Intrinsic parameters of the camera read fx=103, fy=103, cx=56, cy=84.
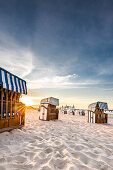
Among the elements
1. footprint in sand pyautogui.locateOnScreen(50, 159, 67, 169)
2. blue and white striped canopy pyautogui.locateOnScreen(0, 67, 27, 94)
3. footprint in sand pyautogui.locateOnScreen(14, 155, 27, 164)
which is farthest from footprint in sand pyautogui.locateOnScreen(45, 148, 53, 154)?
blue and white striped canopy pyautogui.locateOnScreen(0, 67, 27, 94)

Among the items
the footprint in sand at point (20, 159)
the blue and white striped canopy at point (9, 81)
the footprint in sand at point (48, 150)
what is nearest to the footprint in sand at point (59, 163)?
the footprint in sand at point (48, 150)

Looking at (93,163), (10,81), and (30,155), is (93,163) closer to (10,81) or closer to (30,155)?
(30,155)

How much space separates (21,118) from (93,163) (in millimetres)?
5182

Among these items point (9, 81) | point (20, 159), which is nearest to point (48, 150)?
point (20, 159)

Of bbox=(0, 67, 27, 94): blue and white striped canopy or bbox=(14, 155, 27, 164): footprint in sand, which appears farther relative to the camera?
bbox=(0, 67, 27, 94): blue and white striped canopy

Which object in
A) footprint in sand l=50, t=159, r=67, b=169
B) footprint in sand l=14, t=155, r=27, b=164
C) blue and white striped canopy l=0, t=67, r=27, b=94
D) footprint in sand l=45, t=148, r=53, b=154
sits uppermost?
blue and white striped canopy l=0, t=67, r=27, b=94

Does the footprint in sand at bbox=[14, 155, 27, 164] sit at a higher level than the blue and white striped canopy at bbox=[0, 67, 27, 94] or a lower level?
lower

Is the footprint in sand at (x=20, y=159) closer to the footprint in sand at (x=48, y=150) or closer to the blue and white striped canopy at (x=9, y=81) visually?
the footprint in sand at (x=48, y=150)

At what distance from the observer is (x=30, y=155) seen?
298 cm

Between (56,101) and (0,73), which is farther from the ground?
(0,73)

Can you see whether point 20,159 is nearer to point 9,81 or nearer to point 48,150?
point 48,150

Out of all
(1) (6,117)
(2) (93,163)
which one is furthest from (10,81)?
(2) (93,163)

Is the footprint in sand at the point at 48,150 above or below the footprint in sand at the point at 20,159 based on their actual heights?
below

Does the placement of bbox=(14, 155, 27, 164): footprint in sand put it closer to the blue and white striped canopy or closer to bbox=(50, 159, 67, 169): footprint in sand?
bbox=(50, 159, 67, 169): footprint in sand
